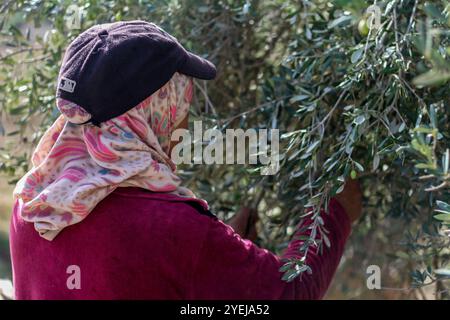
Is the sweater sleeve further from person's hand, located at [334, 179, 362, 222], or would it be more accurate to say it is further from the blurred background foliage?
person's hand, located at [334, 179, 362, 222]

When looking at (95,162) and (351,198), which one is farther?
(351,198)

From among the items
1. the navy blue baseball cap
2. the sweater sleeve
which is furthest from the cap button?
the sweater sleeve

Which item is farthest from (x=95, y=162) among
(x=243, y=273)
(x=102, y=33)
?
(x=243, y=273)

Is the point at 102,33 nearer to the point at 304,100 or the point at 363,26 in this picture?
the point at 363,26

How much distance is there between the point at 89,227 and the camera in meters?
2.06

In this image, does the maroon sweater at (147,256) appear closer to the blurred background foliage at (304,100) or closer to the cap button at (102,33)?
the blurred background foliage at (304,100)

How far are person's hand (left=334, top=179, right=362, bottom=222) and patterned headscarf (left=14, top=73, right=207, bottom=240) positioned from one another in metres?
0.66

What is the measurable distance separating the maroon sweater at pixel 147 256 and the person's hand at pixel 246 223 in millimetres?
670

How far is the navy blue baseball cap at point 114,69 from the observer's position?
2.02 meters

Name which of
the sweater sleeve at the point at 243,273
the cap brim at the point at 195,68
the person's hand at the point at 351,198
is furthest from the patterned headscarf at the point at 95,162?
the person's hand at the point at 351,198

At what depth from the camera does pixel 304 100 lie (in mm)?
2803

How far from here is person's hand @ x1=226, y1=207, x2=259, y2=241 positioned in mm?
2857

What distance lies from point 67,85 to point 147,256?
0.47 metres
